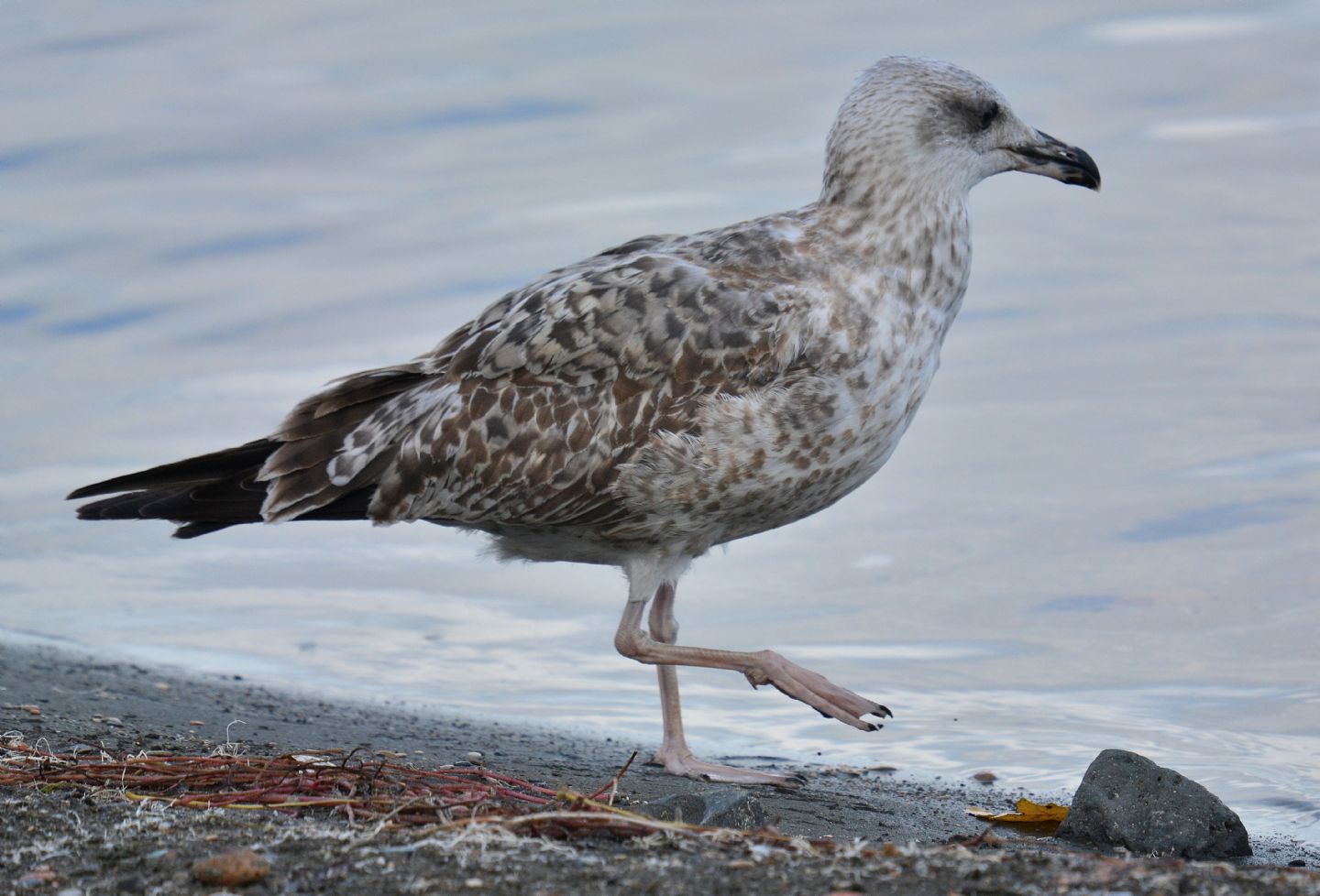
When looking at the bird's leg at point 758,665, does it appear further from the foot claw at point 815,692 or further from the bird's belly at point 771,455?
the bird's belly at point 771,455

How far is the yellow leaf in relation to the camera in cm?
666

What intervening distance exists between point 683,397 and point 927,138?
1456 millimetres

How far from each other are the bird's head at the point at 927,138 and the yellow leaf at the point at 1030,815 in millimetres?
2297

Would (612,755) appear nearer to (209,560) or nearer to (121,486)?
Answer: (121,486)

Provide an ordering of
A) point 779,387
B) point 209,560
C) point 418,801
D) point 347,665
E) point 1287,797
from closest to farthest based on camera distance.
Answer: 1. point 418,801
2. point 779,387
3. point 1287,797
4. point 347,665
5. point 209,560

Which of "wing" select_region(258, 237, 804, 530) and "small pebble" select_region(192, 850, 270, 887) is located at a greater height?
"wing" select_region(258, 237, 804, 530)

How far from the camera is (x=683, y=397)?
684 centimetres

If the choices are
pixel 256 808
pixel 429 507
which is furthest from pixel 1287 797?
pixel 256 808

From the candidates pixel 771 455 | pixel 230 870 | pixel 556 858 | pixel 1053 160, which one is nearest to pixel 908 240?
pixel 1053 160

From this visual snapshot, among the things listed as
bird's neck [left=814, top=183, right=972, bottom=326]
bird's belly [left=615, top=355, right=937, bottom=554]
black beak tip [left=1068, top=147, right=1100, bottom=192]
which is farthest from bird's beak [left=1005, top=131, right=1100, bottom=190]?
bird's belly [left=615, top=355, right=937, bottom=554]

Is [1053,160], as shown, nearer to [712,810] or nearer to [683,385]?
[683,385]

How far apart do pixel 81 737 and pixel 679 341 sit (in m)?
2.53

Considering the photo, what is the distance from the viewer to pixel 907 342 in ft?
22.8

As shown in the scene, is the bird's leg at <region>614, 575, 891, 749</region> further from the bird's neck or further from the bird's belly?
the bird's neck
